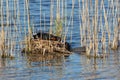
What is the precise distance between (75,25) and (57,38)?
12.0ft

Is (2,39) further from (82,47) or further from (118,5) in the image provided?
(118,5)

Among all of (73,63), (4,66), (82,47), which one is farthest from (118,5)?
(4,66)

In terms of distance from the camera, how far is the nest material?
38.6 feet

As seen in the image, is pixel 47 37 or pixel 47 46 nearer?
pixel 47 46

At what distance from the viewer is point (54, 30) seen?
12383mm

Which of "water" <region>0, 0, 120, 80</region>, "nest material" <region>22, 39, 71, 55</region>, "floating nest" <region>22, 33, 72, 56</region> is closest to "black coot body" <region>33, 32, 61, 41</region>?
"floating nest" <region>22, 33, 72, 56</region>

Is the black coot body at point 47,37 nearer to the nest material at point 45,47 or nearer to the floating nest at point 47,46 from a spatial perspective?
the floating nest at point 47,46

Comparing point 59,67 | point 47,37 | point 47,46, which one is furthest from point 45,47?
point 59,67

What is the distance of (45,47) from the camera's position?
464 inches

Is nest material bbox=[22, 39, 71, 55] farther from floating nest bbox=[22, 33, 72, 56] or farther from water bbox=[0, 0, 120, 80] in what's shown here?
water bbox=[0, 0, 120, 80]

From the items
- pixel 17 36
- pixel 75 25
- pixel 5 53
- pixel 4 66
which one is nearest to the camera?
pixel 4 66

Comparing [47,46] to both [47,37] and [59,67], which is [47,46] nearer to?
[47,37]

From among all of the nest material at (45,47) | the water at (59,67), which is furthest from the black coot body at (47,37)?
the water at (59,67)

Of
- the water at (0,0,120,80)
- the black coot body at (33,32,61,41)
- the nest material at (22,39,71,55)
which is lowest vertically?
the water at (0,0,120,80)
